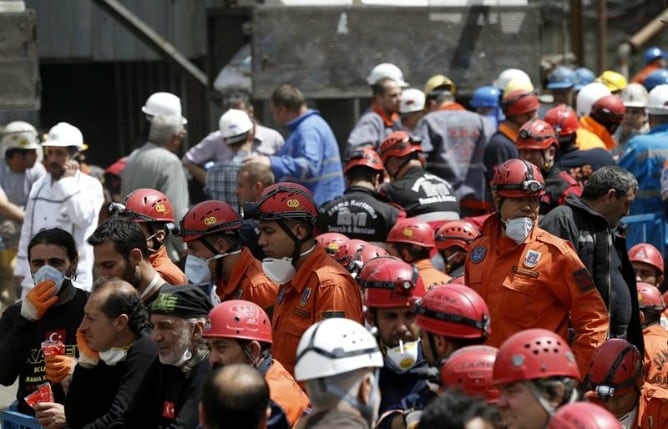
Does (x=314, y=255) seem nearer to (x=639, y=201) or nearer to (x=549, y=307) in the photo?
(x=549, y=307)

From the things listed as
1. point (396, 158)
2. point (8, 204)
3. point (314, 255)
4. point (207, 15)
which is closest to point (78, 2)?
point (207, 15)

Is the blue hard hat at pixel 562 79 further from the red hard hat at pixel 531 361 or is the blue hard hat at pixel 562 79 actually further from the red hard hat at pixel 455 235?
the red hard hat at pixel 531 361

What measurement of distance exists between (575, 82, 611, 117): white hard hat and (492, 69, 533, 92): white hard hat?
511mm

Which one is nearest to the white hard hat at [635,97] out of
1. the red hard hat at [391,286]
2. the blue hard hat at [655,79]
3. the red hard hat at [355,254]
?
the blue hard hat at [655,79]

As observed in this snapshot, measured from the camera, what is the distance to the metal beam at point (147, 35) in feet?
50.6

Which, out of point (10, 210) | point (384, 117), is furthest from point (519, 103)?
point (10, 210)

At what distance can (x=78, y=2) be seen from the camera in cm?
1642

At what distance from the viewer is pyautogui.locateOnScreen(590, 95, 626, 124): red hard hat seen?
42.2 feet

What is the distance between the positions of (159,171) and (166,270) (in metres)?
3.12

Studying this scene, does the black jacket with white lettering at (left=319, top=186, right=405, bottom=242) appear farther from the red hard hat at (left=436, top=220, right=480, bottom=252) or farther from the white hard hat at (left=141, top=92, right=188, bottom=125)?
the white hard hat at (left=141, top=92, right=188, bottom=125)

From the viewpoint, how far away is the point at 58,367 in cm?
742

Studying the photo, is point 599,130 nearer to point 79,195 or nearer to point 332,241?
point 332,241

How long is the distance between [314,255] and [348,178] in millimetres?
2977

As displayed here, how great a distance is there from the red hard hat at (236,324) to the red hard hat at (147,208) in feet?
9.54
